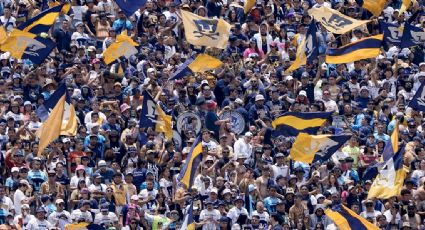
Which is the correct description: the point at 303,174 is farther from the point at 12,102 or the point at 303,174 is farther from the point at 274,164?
the point at 12,102

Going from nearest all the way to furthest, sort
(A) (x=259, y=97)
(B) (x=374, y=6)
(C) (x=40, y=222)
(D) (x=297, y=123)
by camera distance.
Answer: (C) (x=40, y=222) < (D) (x=297, y=123) < (A) (x=259, y=97) < (B) (x=374, y=6)

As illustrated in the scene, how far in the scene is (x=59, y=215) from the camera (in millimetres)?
47062

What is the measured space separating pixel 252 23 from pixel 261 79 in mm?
3206

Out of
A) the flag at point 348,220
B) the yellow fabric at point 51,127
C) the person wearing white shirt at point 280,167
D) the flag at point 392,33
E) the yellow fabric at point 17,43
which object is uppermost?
the flag at point 348,220

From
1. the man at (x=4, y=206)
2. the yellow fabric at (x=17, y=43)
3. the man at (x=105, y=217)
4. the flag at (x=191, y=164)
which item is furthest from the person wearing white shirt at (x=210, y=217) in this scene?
the yellow fabric at (x=17, y=43)

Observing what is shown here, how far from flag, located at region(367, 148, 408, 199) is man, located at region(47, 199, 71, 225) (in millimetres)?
6027

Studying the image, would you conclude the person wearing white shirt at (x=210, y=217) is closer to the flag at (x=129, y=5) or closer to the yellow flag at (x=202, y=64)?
→ the yellow flag at (x=202, y=64)

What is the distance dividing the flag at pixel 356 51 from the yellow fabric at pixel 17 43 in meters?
6.55

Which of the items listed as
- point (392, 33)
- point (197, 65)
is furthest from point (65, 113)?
point (392, 33)

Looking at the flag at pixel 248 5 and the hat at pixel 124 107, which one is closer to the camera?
the hat at pixel 124 107

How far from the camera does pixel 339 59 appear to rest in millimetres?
52625

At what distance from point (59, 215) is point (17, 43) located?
19.7ft

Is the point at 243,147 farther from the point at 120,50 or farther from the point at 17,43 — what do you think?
the point at 17,43

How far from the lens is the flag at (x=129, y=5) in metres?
54.0
